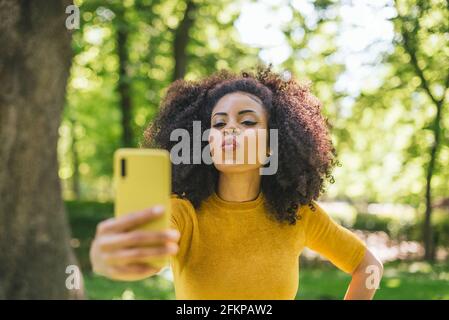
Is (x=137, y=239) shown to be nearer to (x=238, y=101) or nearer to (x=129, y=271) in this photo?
(x=129, y=271)

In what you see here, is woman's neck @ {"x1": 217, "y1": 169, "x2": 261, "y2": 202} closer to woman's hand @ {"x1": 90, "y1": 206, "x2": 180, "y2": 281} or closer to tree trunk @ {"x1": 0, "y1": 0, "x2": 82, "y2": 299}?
woman's hand @ {"x1": 90, "y1": 206, "x2": 180, "y2": 281}

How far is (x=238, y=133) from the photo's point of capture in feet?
7.95

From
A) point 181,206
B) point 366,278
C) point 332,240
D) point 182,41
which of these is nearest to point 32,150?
point 181,206

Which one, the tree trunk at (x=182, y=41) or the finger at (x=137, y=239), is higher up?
the tree trunk at (x=182, y=41)

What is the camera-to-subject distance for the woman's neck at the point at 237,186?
8.38ft

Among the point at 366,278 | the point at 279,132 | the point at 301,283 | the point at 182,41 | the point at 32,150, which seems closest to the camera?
the point at 366,278

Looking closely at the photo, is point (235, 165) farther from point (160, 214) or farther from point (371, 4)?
point (371, 4)

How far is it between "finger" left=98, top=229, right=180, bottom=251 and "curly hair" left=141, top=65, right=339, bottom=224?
964 mm

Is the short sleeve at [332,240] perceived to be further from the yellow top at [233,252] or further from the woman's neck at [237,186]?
the woman's neck at [237,186]

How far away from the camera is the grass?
27.3 feet

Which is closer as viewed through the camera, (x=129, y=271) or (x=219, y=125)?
(x=129, y=271)

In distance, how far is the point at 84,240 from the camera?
12414 mm

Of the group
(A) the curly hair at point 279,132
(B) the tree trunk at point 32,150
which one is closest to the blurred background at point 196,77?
(B) the tree trunk at point 32,150

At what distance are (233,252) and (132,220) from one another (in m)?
0.90
